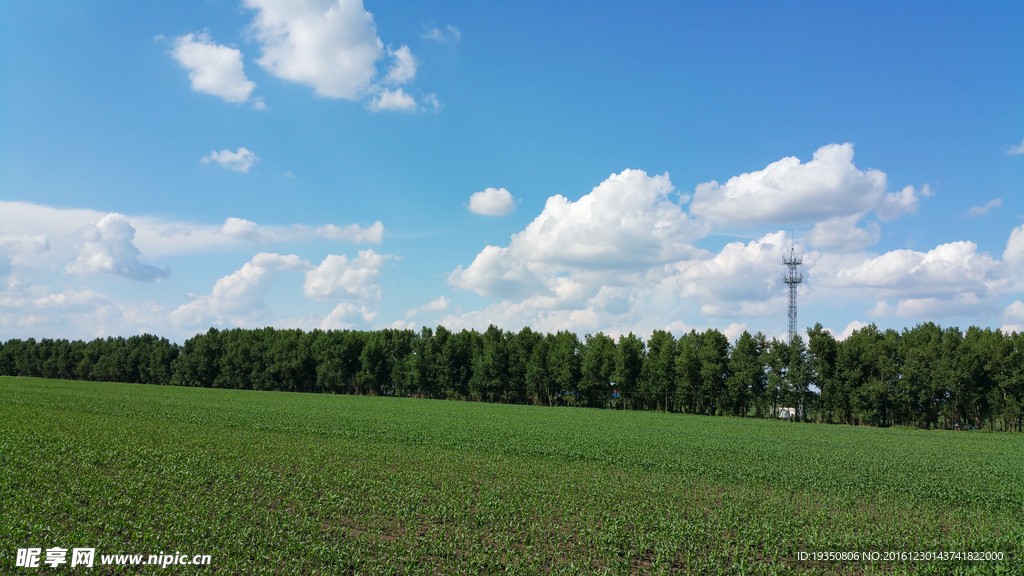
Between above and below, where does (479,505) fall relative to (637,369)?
below

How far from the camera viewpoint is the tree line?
66750 mm

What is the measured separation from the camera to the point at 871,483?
78.2 ft

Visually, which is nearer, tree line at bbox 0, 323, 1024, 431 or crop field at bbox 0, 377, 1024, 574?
crop field at bbox 0, 377, 1024, 574

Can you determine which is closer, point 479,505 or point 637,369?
point 479,505

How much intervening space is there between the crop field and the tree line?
41.2 m

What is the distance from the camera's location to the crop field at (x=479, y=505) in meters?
12.8

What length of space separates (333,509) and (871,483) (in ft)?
74.4

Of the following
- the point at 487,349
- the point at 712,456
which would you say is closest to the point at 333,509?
the point at 712,456

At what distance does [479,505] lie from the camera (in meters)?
16.8

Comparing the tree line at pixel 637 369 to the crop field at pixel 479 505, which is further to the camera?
the tree line at pixel 637 369

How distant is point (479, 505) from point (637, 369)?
74.6 meters

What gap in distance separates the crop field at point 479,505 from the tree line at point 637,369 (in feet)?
135

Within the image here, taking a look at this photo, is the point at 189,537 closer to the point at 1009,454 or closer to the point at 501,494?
the point at 501,494

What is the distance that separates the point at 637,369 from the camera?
289 ft
